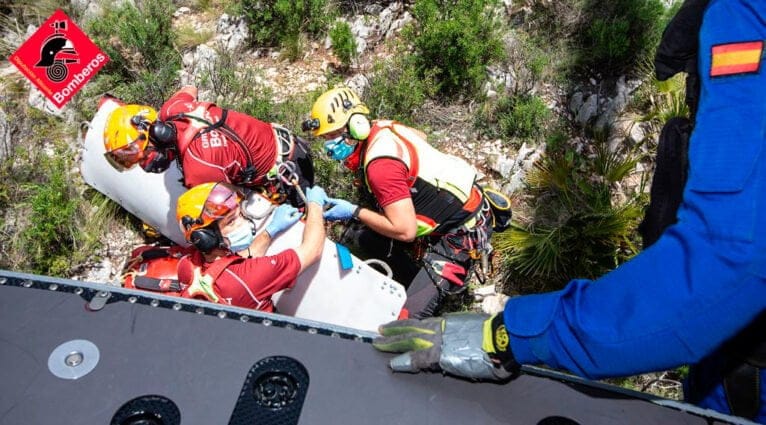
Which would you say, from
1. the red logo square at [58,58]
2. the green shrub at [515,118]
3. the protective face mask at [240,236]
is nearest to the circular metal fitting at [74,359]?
the protective face mask at [240,236]

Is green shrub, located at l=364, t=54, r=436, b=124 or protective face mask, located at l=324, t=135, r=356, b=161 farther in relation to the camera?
green shrub, located at l=364, t=54, r=436, b=124

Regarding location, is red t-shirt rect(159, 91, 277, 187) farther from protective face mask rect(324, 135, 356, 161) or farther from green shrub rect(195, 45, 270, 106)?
green shrub rect(195, 45, 270, 106)

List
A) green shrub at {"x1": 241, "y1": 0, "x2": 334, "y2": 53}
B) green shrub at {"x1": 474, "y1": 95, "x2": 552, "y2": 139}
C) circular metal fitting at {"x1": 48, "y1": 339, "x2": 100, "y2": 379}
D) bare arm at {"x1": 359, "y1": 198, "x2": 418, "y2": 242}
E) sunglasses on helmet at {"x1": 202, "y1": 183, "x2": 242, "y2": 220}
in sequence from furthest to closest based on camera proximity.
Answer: green shrub at {"x1": 241, "y1": 0, "x2": 334, "y2": 53} → green shrub at {"x1": 474, "y1": 95, "x2": 552, "y2": 139} → bare arm at {"x1": 359, "y1": 198, "x2": 418, "y2": 242} → sunglasses on helmet at {"x1": 202, "y1": 183, "x2": 242, "y2": 220} → circular metal fitting at {"x1": 48, "y1": 339, "x2": 100, "y2": 379}

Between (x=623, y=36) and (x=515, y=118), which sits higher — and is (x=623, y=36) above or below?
above

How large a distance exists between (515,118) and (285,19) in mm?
3202


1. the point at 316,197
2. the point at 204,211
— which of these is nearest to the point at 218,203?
the point at 204,211

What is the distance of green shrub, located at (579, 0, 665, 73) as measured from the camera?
607 centimetres

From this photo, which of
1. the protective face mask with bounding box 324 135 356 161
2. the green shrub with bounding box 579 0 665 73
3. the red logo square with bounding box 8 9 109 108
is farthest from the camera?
the green shrub with bounding box 579 0 665 73

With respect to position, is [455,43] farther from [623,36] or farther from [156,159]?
[156,159]

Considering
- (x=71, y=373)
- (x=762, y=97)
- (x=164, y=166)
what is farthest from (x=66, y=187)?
(x=762, y=97)

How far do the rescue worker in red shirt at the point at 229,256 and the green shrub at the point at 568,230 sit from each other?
2154 millimetres

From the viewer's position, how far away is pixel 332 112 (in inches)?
154

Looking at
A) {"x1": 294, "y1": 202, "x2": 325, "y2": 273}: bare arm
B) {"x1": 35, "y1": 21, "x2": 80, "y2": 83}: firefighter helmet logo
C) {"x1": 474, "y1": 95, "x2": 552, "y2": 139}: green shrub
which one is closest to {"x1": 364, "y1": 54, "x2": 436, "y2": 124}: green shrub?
{"x1": 474, "y1": 95, "x2": 552, "y2": 139}: green shrub

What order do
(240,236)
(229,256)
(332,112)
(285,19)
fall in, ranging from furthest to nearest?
1. (285,19)
2. (332,112)
3. (240,236)
4. (229,256)
